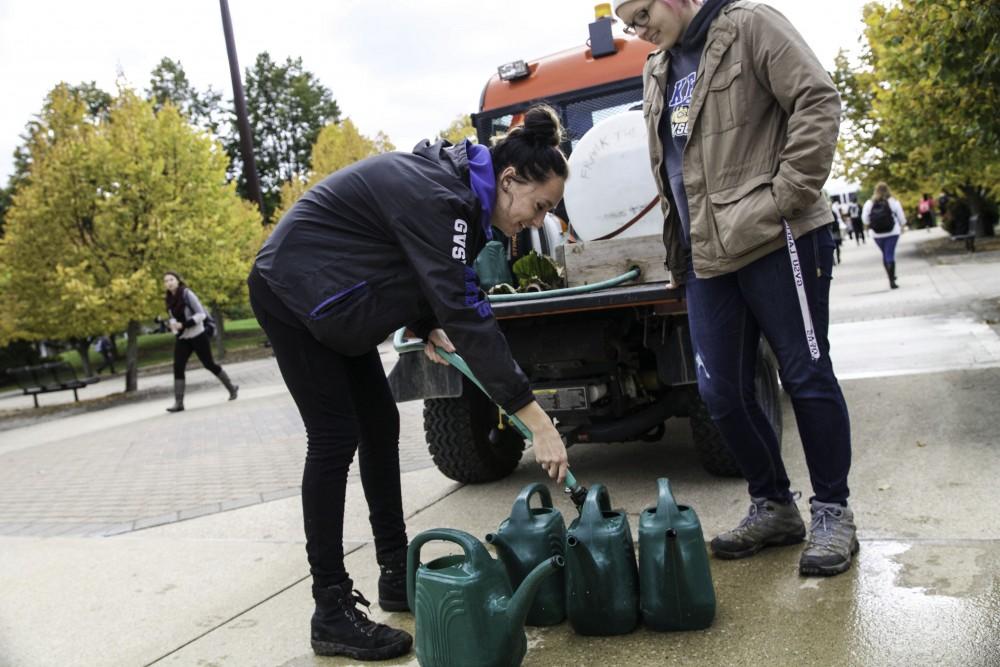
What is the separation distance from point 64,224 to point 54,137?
204 centimetres

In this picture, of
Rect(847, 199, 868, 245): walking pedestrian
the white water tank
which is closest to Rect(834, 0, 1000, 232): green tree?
the white water tank

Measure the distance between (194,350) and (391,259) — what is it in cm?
989

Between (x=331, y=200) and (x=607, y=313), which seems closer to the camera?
(x=331, y=200)

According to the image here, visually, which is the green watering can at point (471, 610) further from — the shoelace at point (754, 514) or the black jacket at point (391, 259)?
the shoelace at point (754, 514)

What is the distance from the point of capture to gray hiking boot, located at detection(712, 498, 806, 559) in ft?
10.7

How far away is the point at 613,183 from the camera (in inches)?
181

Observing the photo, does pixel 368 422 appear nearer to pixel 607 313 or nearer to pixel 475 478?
pixel 607 313

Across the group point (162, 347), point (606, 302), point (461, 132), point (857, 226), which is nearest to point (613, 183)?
point (606, 302)

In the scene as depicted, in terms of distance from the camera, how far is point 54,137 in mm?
16609

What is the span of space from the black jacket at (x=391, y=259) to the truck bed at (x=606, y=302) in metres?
1.33

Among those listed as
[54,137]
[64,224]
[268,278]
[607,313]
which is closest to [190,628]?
[268,278]

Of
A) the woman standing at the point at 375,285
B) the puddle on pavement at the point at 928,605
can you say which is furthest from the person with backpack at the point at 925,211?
the woman standing at the point at 375,285

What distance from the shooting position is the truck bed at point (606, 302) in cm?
392

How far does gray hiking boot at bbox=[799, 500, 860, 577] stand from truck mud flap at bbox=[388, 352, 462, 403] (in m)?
1.90
